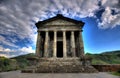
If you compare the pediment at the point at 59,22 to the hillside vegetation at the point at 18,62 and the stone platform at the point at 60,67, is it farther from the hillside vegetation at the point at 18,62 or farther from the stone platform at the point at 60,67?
the hillside vegetation at the point at 18,62

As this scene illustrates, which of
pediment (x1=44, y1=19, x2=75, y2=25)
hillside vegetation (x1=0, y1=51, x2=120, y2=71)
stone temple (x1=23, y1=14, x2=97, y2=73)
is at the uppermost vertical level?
pediment (x1=44, y1=19, x2=75, y2=25)

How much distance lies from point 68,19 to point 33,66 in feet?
36.5

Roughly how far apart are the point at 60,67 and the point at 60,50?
10430mm

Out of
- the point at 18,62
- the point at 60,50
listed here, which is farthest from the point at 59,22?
the point at 18,62

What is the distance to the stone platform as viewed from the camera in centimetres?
1516

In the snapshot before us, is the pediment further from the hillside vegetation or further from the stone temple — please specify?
the hillside vegetation

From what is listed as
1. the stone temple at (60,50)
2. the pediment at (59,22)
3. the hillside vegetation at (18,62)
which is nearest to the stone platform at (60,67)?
the stone temple at (60,50)

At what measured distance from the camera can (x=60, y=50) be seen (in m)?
26.2

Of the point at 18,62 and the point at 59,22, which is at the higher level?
the point at 59,22

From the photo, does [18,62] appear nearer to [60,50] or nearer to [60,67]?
[60,50]

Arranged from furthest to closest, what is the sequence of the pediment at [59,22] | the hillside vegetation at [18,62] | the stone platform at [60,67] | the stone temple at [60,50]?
the hillside vegetation at [18,62]
the pediment at [59,22]
the stone temple at [60,50]
the stone platform at [60,67]

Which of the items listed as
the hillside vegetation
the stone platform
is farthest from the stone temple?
the hillside vegetation

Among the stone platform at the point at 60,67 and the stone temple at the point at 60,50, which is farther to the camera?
the stone temple at the point at 60,50

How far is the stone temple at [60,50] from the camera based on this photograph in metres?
15.6
